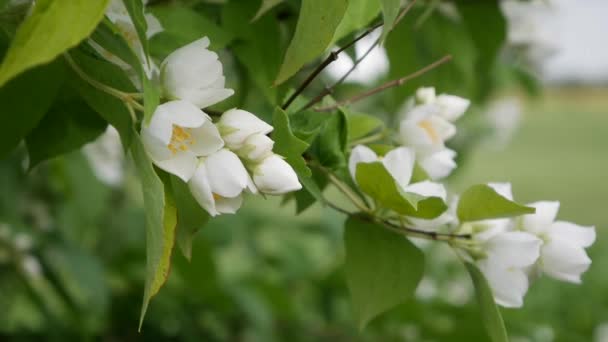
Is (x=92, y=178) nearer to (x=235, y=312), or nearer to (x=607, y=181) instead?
(x=235, y=312)

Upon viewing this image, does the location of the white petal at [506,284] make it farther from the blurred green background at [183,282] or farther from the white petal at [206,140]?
the blurred green background at [183,282]

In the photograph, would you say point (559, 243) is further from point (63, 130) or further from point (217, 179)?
point (63, 130)

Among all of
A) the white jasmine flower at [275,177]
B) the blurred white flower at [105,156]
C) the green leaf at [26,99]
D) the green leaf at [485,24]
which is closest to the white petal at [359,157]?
the white jasmine flower at [275,177]

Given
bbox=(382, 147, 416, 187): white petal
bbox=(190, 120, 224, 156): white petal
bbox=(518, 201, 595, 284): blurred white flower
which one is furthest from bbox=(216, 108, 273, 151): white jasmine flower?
bbox=(518, 201, 595, 284): blurred white flower

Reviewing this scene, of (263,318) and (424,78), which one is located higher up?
(424,78)

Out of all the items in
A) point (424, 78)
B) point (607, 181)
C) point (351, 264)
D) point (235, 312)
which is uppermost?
point (351, 264)

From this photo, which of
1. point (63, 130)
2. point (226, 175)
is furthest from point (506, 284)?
point (63, 130)

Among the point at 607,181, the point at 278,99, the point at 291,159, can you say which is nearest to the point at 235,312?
the point at 278,99
